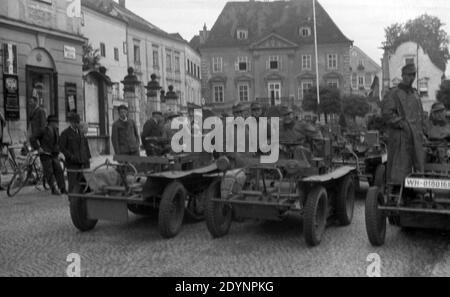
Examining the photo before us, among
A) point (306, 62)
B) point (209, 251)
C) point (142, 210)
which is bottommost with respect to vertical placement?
point (209, 251)

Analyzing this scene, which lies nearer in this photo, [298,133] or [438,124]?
[298,133]

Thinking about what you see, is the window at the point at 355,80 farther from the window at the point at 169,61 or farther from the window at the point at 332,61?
the window at the point at 169,61

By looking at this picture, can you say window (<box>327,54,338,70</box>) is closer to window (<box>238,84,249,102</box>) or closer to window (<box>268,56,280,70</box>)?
window (<box>268,56,280,70</box>)

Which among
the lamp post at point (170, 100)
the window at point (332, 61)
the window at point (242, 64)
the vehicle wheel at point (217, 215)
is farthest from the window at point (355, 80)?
the vehicle wheel at point (217, 215)

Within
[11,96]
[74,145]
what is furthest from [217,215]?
[11,96]

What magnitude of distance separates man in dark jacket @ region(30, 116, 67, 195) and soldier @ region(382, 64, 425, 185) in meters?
6.50

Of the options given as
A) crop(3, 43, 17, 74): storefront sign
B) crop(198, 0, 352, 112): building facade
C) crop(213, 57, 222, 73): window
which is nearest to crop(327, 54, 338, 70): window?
crop(198, 0, 352, 112): building facade

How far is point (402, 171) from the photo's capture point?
21.1ft

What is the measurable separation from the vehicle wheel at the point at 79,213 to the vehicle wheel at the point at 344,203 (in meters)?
3.21

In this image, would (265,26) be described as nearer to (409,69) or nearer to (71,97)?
(71,97)

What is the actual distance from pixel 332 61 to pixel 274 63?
19.3 feet

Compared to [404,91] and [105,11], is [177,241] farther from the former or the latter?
[105,11]

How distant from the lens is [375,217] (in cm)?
596
